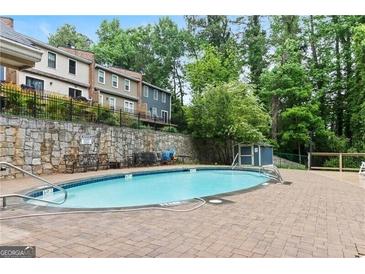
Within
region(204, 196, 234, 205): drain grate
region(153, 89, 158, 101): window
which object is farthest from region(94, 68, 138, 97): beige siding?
region(204, 196, 234, 205): drain grate

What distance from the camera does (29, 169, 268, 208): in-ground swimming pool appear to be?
23.0 feet

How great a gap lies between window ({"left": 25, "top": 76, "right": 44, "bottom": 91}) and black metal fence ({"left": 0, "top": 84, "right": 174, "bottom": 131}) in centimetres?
519

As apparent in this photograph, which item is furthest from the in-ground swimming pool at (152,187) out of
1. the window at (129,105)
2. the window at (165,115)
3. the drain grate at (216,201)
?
the window at (165,115)

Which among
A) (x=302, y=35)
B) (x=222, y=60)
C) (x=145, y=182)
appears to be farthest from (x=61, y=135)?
(x=302, y=35)

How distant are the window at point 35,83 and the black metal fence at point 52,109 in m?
5.19

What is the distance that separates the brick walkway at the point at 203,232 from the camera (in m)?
3.10

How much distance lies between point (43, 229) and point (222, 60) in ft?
81.4

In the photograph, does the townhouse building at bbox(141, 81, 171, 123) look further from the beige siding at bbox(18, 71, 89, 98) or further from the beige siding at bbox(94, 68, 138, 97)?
the beige siding at bbox(18, 71, 89, 98)

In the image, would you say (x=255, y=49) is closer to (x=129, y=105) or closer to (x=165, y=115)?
(x=165, y=115)

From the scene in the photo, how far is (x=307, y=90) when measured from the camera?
66.8 feet

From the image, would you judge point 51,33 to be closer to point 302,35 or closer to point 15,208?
point 302,35
